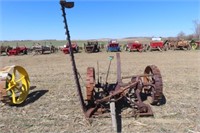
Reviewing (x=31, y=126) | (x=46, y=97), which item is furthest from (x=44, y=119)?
(x=46, y=97)

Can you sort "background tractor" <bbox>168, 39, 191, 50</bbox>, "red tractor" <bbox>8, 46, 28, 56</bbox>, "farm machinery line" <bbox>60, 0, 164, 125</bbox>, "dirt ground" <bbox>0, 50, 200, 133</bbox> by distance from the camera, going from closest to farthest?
1. "dirt ground" <bbox>0, 50, 200, 133</bbox>
2. "farm machinery line" <bbox>60, 0, 164, 125</bbox>
3. "background tractor" <bbox>168, 39, 191, 50</bbox>
4. "red tractor" <bbox>8, 46, 28, 56</bbox>

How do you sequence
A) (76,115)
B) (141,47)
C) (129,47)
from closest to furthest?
(76,115)
(141,47)
(129,47)

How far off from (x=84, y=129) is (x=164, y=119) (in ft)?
5.03

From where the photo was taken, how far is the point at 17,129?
5.04 m

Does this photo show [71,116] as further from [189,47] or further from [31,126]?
[189,47]

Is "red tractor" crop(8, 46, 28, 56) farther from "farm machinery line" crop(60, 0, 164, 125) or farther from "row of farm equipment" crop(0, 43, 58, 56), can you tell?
"farm machinery line" crop(60, 0, 164, 125)

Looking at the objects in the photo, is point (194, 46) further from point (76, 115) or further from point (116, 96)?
point (76, 115)

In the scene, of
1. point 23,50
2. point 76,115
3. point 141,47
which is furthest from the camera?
point 23,50

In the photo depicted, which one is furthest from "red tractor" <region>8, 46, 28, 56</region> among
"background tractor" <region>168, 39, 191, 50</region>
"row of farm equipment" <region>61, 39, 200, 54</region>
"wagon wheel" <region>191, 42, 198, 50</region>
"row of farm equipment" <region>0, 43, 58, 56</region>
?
"wagon wheel" <region>191, 42, 198, 50</region>

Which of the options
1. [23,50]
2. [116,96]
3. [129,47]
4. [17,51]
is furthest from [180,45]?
[116,96]

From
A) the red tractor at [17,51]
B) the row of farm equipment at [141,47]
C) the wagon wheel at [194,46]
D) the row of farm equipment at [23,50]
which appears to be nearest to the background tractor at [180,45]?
the row of farm equipment at [141,47]

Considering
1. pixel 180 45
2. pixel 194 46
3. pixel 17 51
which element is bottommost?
pixel 194 46

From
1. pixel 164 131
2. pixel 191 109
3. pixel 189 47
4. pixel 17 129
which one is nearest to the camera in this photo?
pixel 164 131

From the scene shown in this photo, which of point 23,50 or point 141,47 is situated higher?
point 23,50
